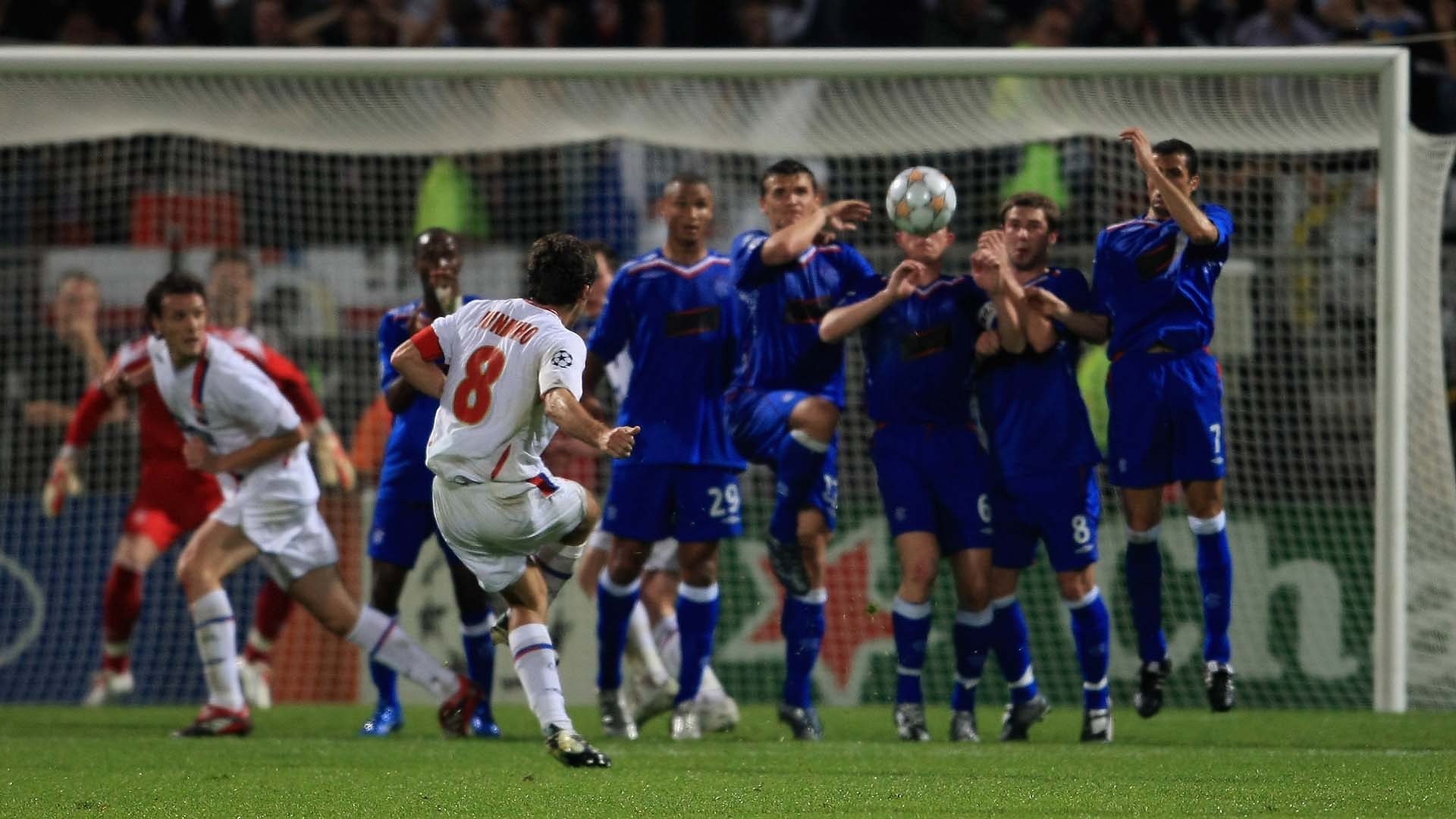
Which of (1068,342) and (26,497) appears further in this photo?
(26,497)

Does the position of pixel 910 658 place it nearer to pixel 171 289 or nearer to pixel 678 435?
pixel 678 435

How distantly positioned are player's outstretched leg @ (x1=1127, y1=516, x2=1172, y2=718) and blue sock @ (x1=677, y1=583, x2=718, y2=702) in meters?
1.89

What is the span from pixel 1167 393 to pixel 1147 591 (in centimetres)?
89

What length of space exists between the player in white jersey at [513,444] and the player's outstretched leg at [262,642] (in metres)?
3.85

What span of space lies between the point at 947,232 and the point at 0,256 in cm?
685

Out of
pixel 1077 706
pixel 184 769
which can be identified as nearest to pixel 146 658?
pixel 184 769

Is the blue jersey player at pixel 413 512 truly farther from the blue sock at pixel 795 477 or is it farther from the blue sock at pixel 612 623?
the blue sock at pixel 795 477

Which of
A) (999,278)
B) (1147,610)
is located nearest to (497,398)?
(999,278)

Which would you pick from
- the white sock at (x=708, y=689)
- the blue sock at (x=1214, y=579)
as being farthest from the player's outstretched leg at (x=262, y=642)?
the blue sock at (x=1214, y=579)

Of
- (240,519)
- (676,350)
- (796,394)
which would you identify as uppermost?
(676,350)

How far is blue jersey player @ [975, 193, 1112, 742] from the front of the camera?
7.89 meters

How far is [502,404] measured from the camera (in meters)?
6.35

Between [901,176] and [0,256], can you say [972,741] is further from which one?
[0,256]

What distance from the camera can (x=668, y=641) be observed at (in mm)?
9414
